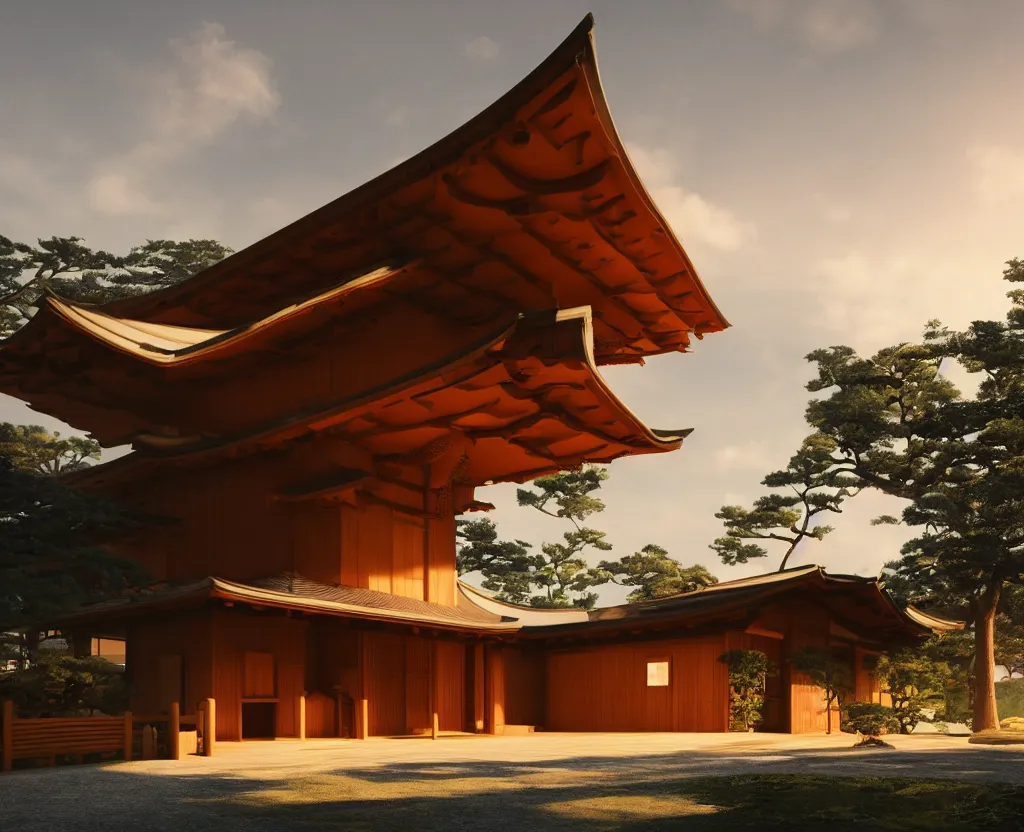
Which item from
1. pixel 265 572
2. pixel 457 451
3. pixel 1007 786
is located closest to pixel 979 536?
pixel 457 451

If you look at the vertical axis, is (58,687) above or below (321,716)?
above

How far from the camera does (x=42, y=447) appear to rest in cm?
5134

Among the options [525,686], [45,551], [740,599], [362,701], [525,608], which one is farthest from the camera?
[525,608]

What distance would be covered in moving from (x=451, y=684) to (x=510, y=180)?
40.5ft

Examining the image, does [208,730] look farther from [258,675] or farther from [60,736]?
[258,675]

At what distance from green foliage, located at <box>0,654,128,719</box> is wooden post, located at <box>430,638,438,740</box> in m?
7.74

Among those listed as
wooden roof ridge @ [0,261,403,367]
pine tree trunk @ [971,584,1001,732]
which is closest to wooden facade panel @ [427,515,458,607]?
wooden roof ridge @ [0,261,403,367]

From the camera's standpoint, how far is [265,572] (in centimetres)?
2383

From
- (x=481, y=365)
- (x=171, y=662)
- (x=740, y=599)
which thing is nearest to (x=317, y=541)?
(x=171, y=662)

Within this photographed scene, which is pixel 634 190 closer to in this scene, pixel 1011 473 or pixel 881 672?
pixel 881 672

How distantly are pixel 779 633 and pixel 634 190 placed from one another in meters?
11.9

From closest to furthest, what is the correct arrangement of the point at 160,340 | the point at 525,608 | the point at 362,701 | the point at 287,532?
the point at 362,701 → the point at 287,532 → the point at 160,340 → the point at 525,608

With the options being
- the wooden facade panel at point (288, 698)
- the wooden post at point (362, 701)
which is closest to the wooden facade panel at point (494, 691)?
the wooden post at point (362, 701)

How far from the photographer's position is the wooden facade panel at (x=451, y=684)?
2658 centimetres
